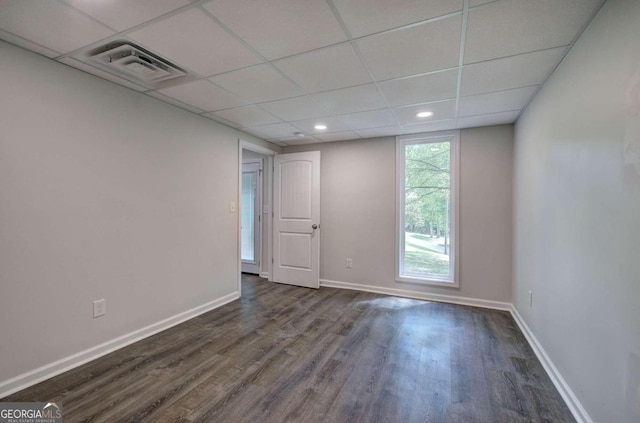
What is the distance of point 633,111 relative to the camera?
1.20 m

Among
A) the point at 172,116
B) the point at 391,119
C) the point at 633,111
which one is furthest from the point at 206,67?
the point at 633,111

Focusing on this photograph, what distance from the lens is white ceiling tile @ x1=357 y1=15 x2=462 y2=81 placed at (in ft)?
5.42

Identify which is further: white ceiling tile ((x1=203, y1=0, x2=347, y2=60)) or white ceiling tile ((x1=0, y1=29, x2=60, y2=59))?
white ceiling tile ((x1=0, y1=29, x2=60, y2=59))

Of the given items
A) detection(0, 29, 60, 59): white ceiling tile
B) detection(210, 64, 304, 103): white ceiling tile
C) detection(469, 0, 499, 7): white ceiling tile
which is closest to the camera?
detection(469, 0, 499, 7): white ceiling tile

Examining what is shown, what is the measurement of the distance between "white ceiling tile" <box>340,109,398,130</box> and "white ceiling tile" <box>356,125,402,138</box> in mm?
146

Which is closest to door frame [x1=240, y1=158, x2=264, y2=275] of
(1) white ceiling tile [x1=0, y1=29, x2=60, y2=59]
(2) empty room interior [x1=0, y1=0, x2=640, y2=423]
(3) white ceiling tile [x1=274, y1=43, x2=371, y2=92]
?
(2) empty room interior [x1=0, y1=0, x2=640, y2=423]

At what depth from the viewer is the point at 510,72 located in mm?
2146

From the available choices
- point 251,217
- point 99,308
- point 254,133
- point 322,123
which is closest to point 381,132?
point 322,123

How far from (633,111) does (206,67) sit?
2.46 metres

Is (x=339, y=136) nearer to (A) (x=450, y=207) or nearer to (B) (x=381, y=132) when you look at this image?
(B) (x=381, y=132)

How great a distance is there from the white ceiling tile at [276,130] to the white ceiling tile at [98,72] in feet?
4.69

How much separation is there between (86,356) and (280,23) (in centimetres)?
280

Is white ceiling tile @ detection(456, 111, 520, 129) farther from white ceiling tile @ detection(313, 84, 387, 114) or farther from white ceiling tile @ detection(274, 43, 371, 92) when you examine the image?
white ceiling tile @ detection(274, 43, 371, 92)

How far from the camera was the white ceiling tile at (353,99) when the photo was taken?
250cm
